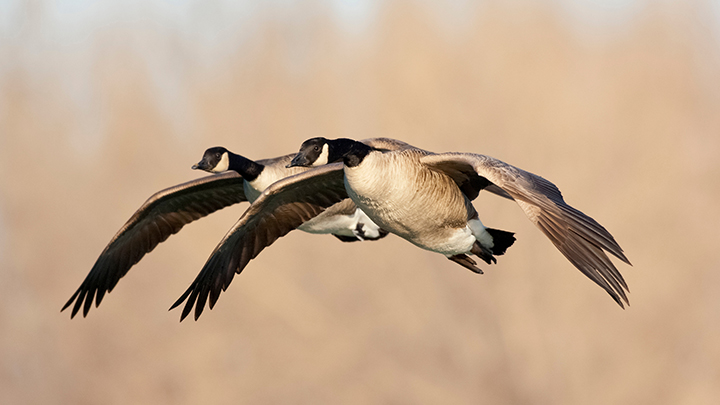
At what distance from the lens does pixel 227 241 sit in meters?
7.74

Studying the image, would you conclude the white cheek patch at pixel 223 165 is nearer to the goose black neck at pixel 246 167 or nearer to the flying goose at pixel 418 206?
the goose black neck at pixel 246 167

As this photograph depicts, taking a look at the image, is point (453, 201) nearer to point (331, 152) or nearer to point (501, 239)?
point (501, 239)

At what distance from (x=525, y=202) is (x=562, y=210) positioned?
337mm

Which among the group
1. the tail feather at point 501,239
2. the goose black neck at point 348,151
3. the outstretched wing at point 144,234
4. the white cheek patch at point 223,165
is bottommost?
the outstretched wing at point 144,234

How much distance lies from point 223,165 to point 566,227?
5.27m

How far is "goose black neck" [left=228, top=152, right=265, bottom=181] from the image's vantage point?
9047 mm

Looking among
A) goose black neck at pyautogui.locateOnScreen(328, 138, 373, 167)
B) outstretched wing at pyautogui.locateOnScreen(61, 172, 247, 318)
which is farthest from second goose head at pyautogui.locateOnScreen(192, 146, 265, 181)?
goose black neck at pyautogui.locateOnScreen(328, 138, 373, 167)

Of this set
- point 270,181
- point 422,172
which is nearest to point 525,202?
point 422,172

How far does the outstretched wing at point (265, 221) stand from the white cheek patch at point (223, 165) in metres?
1.60

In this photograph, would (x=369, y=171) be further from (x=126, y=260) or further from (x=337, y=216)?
(x=126, y=260)

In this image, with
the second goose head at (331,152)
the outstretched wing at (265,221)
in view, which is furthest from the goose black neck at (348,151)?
the outstretched wing at (265,221)

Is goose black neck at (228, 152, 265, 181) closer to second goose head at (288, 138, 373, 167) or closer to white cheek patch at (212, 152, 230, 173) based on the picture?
white cheek patch at (212, 152, 230, 173)

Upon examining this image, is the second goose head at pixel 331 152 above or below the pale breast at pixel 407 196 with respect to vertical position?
above

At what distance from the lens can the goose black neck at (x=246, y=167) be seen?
905 cm
